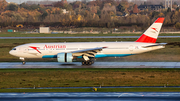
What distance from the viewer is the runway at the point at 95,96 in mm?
18547

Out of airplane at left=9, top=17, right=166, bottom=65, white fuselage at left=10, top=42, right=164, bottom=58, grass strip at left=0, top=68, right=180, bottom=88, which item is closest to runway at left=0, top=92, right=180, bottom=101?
grass strip at left=0, top=68, right=180, bottom=88

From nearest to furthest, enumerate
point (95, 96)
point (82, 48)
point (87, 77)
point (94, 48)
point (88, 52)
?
point (95, 96)
point (87, 77)
point (88, 52)
point (94, 48)
point (82, 48)

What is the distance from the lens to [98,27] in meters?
99.8

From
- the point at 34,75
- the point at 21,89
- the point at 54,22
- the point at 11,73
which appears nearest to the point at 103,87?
the point at 21,89

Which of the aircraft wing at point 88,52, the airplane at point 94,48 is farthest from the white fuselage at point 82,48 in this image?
the aircraft wing at point 88,52

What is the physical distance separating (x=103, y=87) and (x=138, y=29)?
245 feet

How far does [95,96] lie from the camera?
19.4 metres

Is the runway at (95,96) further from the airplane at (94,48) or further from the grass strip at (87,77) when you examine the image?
the airplane at (94,48)

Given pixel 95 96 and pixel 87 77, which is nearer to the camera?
pixel 95 96

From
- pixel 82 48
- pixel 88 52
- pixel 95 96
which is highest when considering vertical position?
pixel 82 48

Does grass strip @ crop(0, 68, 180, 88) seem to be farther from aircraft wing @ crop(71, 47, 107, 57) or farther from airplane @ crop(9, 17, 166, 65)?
airplane @ crop(9, 17, 166, 65)

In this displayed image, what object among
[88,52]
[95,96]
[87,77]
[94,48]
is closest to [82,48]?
[88,52]

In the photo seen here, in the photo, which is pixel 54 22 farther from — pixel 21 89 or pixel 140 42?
pixel 21 89

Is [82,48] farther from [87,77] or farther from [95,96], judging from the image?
[95,96]
